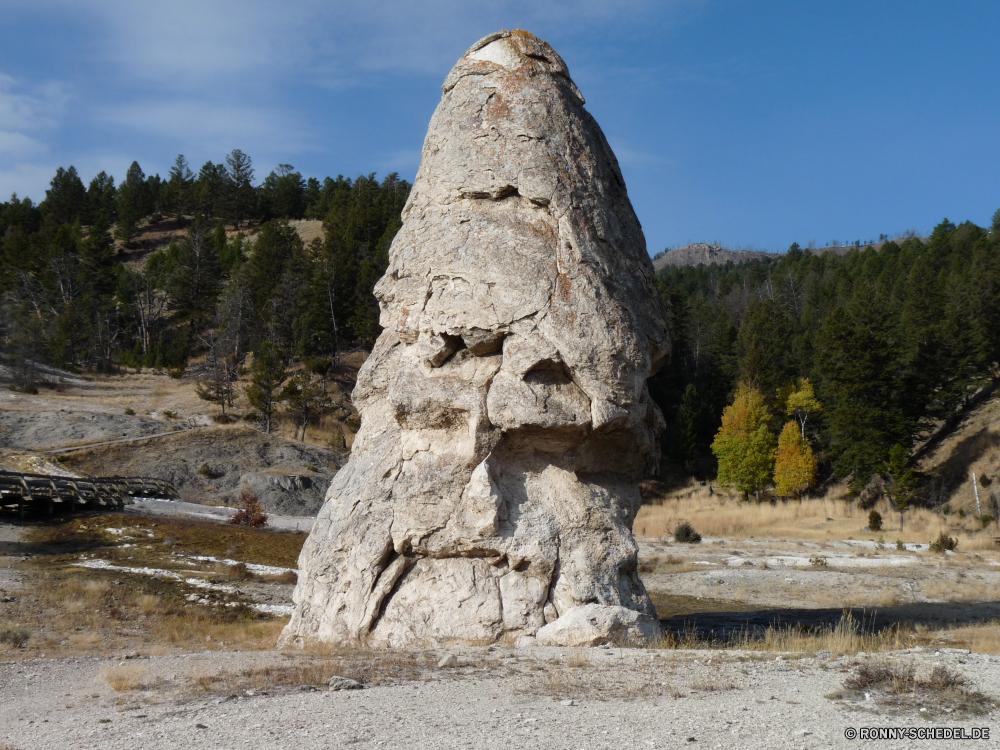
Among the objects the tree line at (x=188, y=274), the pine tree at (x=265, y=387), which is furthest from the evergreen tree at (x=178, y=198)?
the pine tree at (x=265, y=387)

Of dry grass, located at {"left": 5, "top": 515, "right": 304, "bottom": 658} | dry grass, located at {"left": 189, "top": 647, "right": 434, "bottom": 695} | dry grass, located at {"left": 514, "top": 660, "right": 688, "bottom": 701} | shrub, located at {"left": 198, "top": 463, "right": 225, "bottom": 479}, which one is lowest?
dry grass, located at {"left": 5, "top": 515, "right": 304, "bottom": 658}

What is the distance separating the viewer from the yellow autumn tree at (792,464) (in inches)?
2287

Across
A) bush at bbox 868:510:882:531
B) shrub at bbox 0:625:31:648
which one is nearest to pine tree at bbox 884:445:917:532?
bush at bbox 868:510:882:531

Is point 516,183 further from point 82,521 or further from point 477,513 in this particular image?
point 82,521

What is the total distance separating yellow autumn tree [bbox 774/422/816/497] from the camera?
58.1 m

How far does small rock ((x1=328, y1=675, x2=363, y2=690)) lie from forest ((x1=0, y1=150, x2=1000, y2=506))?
46.2 m

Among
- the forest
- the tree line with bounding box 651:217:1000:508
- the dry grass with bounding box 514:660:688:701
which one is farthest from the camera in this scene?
the forest

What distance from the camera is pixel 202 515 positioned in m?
29.8

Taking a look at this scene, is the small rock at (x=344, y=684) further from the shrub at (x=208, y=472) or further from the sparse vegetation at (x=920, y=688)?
the shrub at (x=208, y=472)

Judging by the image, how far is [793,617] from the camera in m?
15.8

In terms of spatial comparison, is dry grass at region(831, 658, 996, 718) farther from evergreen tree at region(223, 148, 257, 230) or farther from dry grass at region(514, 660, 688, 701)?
evergreen tree at region(223, 148, 257, 230)

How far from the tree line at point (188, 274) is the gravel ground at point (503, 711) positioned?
54.8 meters

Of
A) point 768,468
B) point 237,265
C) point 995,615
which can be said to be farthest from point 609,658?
point 237,265

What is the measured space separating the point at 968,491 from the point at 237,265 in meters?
65.9
